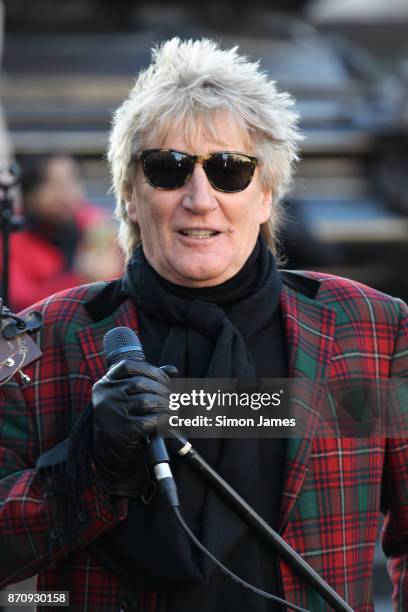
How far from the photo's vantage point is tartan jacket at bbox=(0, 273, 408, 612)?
8.73 ft

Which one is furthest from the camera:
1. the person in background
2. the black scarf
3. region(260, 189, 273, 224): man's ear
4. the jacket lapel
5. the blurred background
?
the blurred background

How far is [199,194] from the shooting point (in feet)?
8.91

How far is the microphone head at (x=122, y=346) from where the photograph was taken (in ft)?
7.90

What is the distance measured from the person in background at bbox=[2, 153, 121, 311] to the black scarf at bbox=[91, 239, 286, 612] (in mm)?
3135

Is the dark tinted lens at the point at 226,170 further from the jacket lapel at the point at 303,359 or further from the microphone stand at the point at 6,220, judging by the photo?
the microphone stand at the point at 6,220

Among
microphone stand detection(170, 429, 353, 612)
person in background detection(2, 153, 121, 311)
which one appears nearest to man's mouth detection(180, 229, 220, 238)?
microphone stand detection(170, 429, 353, 612)

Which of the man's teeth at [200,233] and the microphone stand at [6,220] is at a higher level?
the microphone stand at [6,220]

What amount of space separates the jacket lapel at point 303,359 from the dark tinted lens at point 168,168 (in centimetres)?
40

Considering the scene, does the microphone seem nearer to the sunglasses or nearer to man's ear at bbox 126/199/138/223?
the sunglasses

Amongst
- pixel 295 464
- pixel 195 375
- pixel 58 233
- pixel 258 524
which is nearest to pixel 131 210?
pixel 195 375

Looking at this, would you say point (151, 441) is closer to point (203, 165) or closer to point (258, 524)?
point (258, 524)

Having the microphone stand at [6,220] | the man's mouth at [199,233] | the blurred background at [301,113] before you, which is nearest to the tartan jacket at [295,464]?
the man's mouth at [199,233]

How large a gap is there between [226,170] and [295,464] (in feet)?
2.21

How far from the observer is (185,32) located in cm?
979
